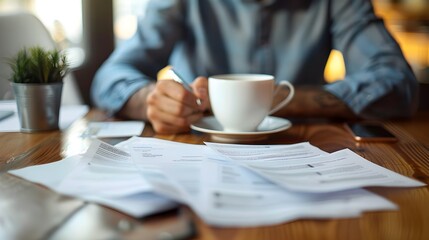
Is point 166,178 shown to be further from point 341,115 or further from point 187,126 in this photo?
point 341,115

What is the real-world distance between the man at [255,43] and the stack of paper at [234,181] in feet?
1.52

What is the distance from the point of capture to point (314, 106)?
3.56ft

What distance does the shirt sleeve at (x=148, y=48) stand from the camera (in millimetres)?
1235

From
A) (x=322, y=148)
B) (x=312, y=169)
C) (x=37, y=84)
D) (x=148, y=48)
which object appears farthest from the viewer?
(x=148, y=48)

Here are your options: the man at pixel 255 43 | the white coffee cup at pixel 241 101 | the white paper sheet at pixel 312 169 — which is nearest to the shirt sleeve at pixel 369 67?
the man at pixel 255 43

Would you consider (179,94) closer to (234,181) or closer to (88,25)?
(234,181)

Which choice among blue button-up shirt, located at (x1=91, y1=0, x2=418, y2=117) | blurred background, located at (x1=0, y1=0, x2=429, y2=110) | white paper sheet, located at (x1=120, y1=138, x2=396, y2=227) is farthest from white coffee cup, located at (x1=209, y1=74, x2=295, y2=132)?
blurred background, located at (x1=0, y1=0, x2=429, y2=110)

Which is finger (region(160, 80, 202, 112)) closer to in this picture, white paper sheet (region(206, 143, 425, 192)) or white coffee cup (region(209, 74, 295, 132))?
white coffee cup (region(209, 74, 295, 132))

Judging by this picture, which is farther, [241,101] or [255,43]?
[255,43]

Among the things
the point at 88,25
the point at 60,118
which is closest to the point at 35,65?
the point at 60,118

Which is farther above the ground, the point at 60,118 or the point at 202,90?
the point at 202,90

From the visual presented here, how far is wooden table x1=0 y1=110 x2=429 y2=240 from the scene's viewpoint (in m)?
0.46

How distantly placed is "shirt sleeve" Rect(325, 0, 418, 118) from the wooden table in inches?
1.9

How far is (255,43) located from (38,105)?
0.72m
